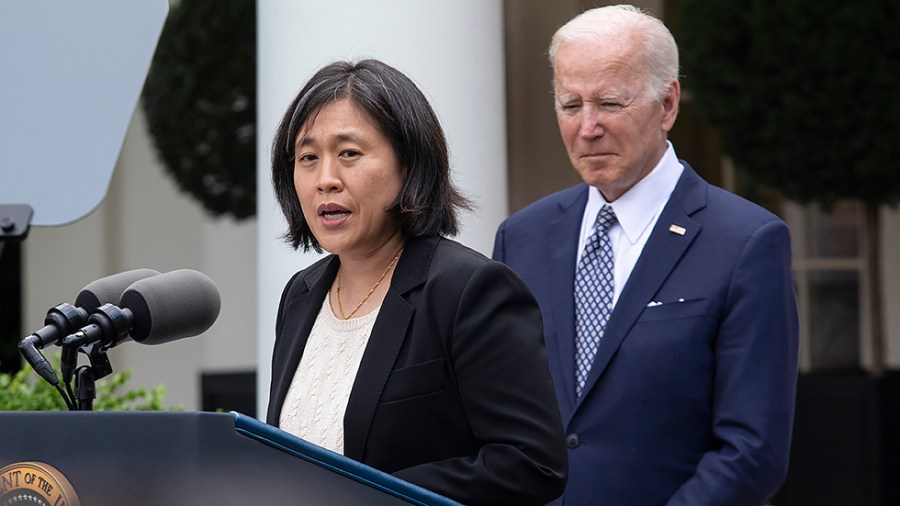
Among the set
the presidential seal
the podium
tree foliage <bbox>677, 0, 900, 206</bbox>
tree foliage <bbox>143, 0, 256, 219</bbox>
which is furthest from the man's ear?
tree foliage <bbox>143, 0, 256, 219</bbox>

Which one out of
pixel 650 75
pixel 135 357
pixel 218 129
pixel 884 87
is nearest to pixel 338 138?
pixel 650 75

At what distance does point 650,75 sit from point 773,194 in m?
5.48

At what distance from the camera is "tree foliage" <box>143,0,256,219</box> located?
21.7ft

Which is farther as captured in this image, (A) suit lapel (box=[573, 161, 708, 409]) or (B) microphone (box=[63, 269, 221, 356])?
(A) suit lapel (box=[573, 161, 708, 409])

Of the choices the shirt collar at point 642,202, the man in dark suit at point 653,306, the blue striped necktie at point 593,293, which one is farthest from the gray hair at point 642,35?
the blue striped necktie at point 593,293

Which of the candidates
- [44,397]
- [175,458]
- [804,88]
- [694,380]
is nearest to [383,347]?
[175,458]

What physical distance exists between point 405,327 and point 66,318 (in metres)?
0.44

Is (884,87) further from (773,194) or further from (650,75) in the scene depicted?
(650,75)

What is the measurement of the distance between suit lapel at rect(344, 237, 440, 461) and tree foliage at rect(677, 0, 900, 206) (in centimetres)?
405

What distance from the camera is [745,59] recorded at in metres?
5.90

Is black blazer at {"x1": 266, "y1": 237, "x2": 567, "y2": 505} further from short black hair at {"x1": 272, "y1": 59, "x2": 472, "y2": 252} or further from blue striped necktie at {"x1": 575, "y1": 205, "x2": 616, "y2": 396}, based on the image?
blue striped necktie at {"x1": 575, "y1": 205, "x2": 616, "y2": 396}

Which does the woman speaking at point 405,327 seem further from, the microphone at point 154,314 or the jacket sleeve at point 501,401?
the microphone at point 154,314

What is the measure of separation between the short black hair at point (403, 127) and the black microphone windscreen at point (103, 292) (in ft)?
1.05

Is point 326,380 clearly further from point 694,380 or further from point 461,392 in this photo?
point 694,380
